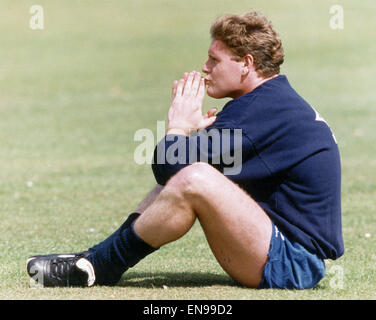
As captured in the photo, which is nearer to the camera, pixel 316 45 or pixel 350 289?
pixel 350 289

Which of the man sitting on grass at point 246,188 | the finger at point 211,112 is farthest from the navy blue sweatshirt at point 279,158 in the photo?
the finger at point 211,112

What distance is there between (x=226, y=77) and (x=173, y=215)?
99 cm

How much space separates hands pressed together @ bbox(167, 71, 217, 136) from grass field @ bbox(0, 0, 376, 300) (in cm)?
101

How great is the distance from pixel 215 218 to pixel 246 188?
0.37 m

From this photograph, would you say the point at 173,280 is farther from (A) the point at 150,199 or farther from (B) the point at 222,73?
(B) the point at 222,73

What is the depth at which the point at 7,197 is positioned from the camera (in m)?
8.75

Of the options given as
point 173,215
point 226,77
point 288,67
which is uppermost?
point 226,77

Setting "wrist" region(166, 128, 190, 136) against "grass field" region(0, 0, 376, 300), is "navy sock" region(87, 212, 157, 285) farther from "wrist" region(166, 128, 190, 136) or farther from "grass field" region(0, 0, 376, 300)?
"wrist" region(166, 128, 190, 136)

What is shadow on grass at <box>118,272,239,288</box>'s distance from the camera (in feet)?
17.4

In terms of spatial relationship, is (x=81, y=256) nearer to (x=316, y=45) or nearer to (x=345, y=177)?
(x=345, y=177)

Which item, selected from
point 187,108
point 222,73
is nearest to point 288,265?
point 187,108

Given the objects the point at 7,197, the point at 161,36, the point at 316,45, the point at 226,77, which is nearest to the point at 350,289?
the point at 226,77

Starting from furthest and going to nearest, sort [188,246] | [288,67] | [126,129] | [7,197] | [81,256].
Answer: [288,67] → [126,129] → [7,197] → [188,246] → [81,256]

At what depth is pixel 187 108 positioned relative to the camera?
16.7 feet
